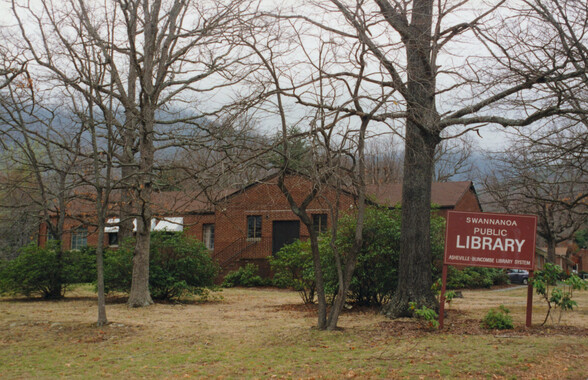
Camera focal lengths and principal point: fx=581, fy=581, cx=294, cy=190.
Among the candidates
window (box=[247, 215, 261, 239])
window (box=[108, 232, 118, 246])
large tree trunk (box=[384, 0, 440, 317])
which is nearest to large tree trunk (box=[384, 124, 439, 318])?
large tree trunk (box=[384, 0, 440, 317])

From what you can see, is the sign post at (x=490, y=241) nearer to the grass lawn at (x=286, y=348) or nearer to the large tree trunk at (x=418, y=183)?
the grass lawn at (x=286, y=348)

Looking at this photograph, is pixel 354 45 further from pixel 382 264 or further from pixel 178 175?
pixel 178 175

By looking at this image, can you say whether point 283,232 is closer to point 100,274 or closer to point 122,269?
point 122,269

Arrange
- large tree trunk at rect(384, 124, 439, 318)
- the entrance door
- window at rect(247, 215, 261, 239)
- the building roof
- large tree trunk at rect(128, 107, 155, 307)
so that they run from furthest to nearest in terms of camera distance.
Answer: window at rect(247, 215, 261, 239), the entrance door, the building roof, large tree trunk at rect(128, 107, 155, 307), large tree trunk at rect(384, 124, 439, 318)

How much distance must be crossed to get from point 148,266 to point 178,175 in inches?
132

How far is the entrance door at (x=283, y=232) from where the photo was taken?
32469 millimetres

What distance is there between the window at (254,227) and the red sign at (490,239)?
22.4 metres

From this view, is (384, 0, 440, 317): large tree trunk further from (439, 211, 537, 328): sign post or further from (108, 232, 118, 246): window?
(108, 232, 118, 246): window

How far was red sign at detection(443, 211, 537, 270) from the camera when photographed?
36.3ft

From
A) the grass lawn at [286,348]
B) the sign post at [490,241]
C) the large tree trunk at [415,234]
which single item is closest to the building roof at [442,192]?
the grass lawn at [286,348]

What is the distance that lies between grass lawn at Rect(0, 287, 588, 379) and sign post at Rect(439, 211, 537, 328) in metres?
1.28

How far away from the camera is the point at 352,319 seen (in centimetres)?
1291

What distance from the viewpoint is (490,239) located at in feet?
36.8

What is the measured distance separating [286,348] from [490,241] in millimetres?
4512
